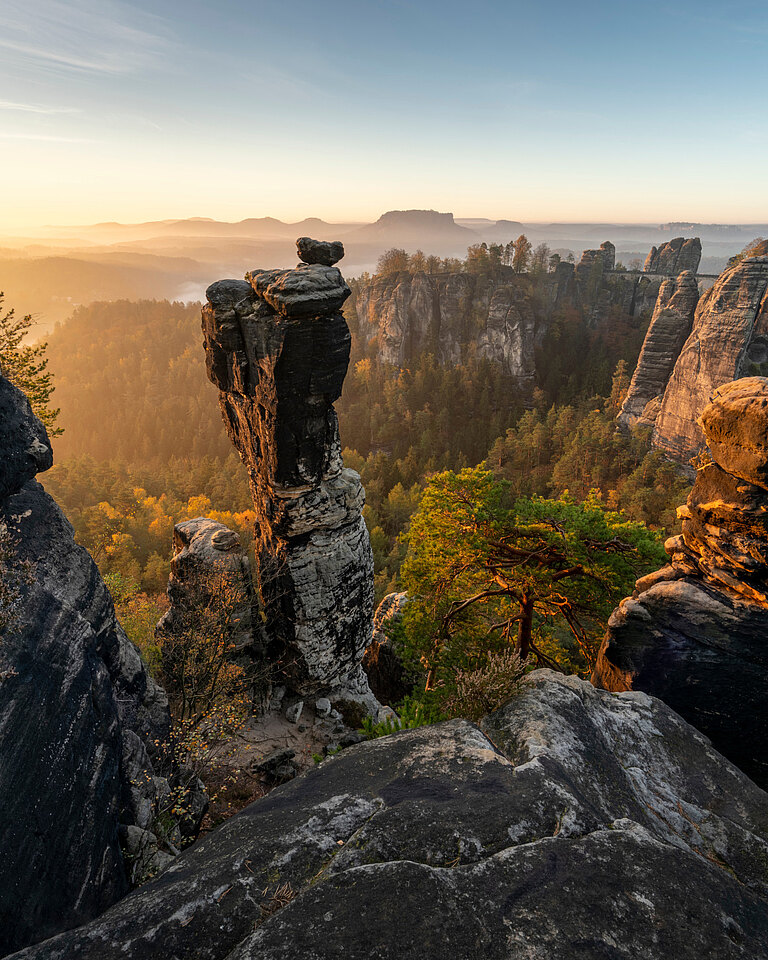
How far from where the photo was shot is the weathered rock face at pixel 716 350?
47062 mm

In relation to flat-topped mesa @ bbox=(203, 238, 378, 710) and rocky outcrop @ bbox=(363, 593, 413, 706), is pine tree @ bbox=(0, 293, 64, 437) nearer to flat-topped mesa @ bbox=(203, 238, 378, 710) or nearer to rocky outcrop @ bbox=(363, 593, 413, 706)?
flat-topped mesa @ bbox=(203, 238, 378, 710)

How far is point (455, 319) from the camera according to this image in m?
94.3

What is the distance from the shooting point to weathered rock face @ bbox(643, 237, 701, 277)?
341ft

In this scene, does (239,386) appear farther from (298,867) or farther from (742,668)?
(742,668)

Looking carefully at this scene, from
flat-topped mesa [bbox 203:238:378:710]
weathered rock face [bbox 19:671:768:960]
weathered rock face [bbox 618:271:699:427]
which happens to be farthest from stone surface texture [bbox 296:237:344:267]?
weathered rock face [bbox 618:271:699:427]

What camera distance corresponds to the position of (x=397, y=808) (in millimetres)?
5324

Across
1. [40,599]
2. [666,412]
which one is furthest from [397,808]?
[666,412]

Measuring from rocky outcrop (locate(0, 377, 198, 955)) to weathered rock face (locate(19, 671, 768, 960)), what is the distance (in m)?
1.89

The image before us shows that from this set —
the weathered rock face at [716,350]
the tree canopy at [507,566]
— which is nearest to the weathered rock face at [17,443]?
the tree canopy at [507,566]

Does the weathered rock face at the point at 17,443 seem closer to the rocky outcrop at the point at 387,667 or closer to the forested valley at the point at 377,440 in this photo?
the rocky outcrop at the point at 387,667

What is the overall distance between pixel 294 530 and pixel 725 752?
47.0 ft

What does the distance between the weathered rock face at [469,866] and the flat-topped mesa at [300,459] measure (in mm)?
11959

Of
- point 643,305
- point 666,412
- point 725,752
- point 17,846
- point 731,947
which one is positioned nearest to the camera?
point 731,947

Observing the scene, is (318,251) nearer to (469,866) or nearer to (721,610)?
(721,610)
